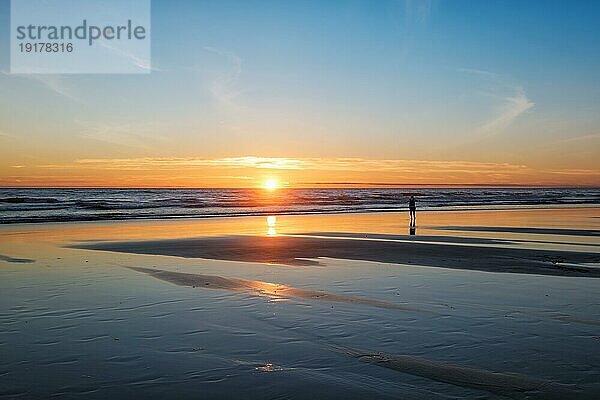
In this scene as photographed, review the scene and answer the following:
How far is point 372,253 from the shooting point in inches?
758

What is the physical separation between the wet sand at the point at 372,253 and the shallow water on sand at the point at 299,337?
89.7 inches

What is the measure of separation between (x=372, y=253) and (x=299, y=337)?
11.3m

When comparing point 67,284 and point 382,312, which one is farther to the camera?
point 67,284

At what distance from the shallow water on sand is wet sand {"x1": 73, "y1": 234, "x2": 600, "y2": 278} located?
7.48 feet

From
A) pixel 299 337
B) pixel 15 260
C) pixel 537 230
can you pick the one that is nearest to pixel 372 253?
pixel 299 337

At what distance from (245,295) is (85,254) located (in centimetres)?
949

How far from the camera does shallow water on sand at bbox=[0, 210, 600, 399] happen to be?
6.34m

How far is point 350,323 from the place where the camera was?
29.9 ft

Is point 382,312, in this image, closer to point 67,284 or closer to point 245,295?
point 245,295

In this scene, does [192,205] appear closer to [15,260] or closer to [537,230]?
[537,230]

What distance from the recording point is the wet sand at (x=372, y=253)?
16234mm

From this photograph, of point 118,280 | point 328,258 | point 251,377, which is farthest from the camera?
point 328,258

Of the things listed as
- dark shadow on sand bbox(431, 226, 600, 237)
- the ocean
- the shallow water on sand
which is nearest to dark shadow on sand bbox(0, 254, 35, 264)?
the shallow water on sand

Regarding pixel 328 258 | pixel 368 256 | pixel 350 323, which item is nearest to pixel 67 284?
pixel 350 323
